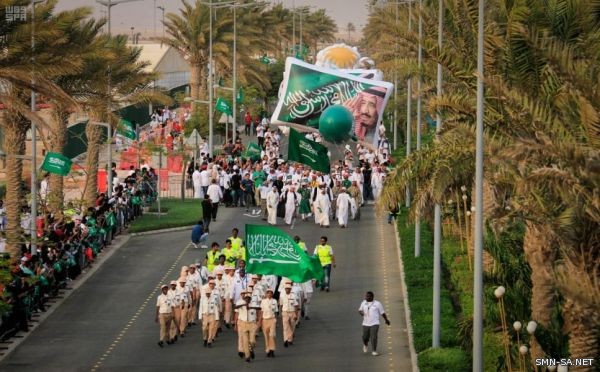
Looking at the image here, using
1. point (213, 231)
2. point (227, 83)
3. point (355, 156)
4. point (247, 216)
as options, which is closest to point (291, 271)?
point (213, 231)

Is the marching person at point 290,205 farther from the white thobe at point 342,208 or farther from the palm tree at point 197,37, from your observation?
the palm tree at point 197,37

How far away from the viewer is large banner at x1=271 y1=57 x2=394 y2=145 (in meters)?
49.3

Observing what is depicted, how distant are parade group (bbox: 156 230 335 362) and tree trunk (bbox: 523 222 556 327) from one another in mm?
6310

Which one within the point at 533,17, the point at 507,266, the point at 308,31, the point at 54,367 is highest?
the point at 308,31

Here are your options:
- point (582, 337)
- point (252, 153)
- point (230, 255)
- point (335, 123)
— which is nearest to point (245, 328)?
point (230, 255)

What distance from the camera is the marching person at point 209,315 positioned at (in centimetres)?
2909

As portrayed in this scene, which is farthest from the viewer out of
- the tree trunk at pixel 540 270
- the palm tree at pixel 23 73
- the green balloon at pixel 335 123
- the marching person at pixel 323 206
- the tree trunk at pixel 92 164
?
the green balloon at pixel 335 123

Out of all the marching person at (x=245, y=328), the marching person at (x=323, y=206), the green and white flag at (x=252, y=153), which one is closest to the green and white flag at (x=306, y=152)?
the marching person at (x=323, y=206)

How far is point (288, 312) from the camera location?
29031 mm

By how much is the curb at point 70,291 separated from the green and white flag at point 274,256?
4.65m

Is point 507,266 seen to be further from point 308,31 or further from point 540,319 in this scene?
point 308,31

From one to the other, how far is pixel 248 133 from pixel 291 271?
44086 millimetres

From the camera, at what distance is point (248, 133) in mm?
73312

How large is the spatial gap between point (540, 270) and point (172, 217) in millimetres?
23622
